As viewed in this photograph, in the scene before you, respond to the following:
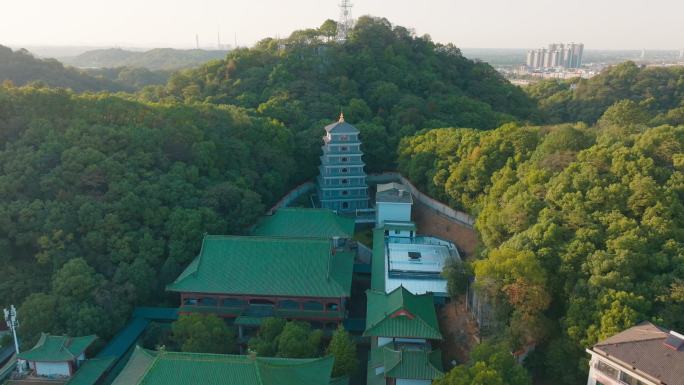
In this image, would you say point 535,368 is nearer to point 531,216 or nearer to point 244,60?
point 531,216

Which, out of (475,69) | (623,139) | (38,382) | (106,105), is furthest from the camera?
(475,69)

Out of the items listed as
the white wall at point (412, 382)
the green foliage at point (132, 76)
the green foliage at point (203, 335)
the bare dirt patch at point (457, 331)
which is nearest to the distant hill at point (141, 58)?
the green foliage at point (132, 76)

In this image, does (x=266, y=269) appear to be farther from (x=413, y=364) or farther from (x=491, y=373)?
(x=491, y=373)

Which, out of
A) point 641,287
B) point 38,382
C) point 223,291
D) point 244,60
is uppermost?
point 244,60

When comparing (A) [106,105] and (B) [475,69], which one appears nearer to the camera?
(A) [106,105]

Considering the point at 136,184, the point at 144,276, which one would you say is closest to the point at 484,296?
the point at 144,276

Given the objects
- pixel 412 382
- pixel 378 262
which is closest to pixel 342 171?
pixel 378 262

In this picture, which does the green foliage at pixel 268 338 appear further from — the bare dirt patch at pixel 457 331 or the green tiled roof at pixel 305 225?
the green tiled roof at pixel 305 225
